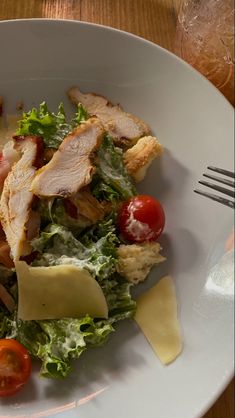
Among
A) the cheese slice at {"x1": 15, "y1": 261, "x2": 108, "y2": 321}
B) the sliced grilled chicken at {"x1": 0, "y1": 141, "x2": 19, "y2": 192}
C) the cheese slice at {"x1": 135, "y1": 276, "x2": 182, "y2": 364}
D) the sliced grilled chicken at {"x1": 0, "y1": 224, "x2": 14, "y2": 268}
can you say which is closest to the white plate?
the cheese slice at {"x1": 135, "y1": 276, "x2": 182, "y2": 364}

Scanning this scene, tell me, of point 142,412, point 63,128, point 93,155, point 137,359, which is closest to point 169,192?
point 93,155

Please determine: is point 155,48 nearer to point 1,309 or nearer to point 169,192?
point 169,192

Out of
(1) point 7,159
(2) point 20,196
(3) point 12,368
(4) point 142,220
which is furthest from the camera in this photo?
(1) point 7,159

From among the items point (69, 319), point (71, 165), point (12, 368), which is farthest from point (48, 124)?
point (12, 368)

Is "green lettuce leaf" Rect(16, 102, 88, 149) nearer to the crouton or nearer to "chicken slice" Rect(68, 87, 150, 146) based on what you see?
"chicken slice" Rect(68, 87, 150, 146)

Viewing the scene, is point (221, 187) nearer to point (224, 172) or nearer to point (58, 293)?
point (224, 172)

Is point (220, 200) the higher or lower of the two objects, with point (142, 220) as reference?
higher

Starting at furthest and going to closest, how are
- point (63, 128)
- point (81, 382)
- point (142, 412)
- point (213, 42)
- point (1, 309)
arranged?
point (213, 42) → point (63, 128) → point (1, 309) → point (81, 382) → point (142, 412)
